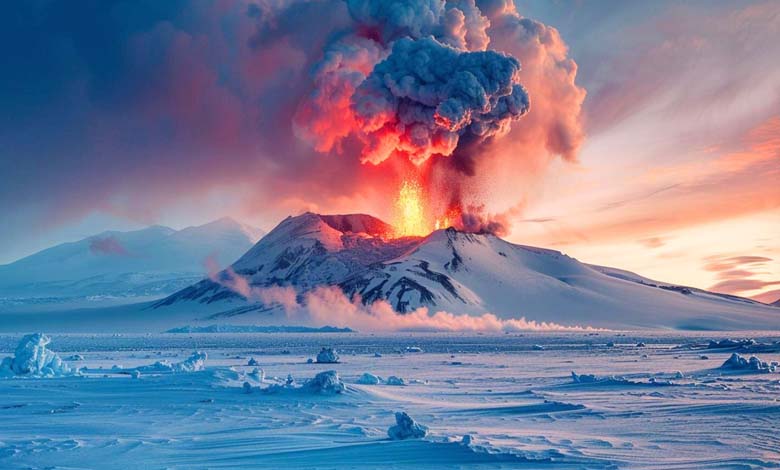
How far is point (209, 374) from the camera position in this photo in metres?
35.4

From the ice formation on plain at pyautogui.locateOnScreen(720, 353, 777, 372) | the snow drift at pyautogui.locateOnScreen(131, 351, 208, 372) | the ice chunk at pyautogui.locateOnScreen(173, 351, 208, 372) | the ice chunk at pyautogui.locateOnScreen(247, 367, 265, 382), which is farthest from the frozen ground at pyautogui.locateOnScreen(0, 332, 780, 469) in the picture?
the ice formation on plain at pyautogui.locateOnScreen(720, 353, 777, 372)

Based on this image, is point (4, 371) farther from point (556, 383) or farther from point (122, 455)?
point (556, 383)

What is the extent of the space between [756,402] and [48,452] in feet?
75.6

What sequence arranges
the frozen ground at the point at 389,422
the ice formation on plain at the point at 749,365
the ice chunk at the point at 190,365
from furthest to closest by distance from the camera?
the ice formation on plain at the point at 749,365 → the ice chunk at the point at 190,365 → the frozen ground at the point at 389,422

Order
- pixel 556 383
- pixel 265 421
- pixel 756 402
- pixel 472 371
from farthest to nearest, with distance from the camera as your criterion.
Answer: pixel 472 371
pixel 556 383
pixel 756 402
pixel 265 421

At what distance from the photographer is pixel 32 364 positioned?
39906 millimetres

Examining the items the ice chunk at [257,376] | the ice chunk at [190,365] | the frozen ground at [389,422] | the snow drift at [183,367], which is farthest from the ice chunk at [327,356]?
the ice chunk at [257,376]

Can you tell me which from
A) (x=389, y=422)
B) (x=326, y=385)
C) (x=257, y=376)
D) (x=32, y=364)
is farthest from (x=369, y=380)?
(x=32, y=364)

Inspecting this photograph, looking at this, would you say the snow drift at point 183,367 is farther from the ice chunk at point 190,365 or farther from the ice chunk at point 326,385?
the ice chunk at point 326,385

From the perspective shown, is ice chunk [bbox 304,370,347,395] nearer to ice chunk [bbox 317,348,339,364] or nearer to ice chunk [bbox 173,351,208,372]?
ice chunk [bbox 173,351,208,372]

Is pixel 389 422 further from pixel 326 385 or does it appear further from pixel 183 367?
pixel 183 367

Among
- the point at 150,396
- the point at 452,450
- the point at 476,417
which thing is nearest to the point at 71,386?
the point at 150,396

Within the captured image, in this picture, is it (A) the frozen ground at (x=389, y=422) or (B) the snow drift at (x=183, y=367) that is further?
(B) the snow drift at (x=183, y=367)

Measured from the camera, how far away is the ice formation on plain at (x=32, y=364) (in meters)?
39.7
